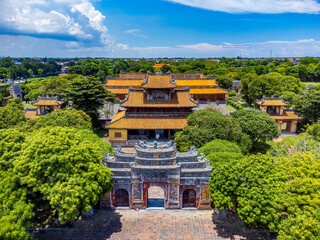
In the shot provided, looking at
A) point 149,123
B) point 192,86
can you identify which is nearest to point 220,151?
point 149,123

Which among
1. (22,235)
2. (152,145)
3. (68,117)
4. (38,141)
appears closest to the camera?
(22,235)

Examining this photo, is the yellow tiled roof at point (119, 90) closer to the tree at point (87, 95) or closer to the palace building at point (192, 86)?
the palace building at point (192, 86)

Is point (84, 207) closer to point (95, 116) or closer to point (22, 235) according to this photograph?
point (22, 235)

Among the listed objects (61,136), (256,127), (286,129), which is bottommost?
(286,129)

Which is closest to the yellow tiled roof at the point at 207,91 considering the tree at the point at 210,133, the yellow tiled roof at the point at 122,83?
the yellow tiled roof at the point at 122,83

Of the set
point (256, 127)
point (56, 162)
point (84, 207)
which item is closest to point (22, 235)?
point (84, 207)

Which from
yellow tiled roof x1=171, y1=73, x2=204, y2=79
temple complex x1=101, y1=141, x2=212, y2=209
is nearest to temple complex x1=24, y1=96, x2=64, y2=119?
temple complex x1=101, y1=141, x2=212, y2=209

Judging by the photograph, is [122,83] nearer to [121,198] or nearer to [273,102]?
[273,102]
